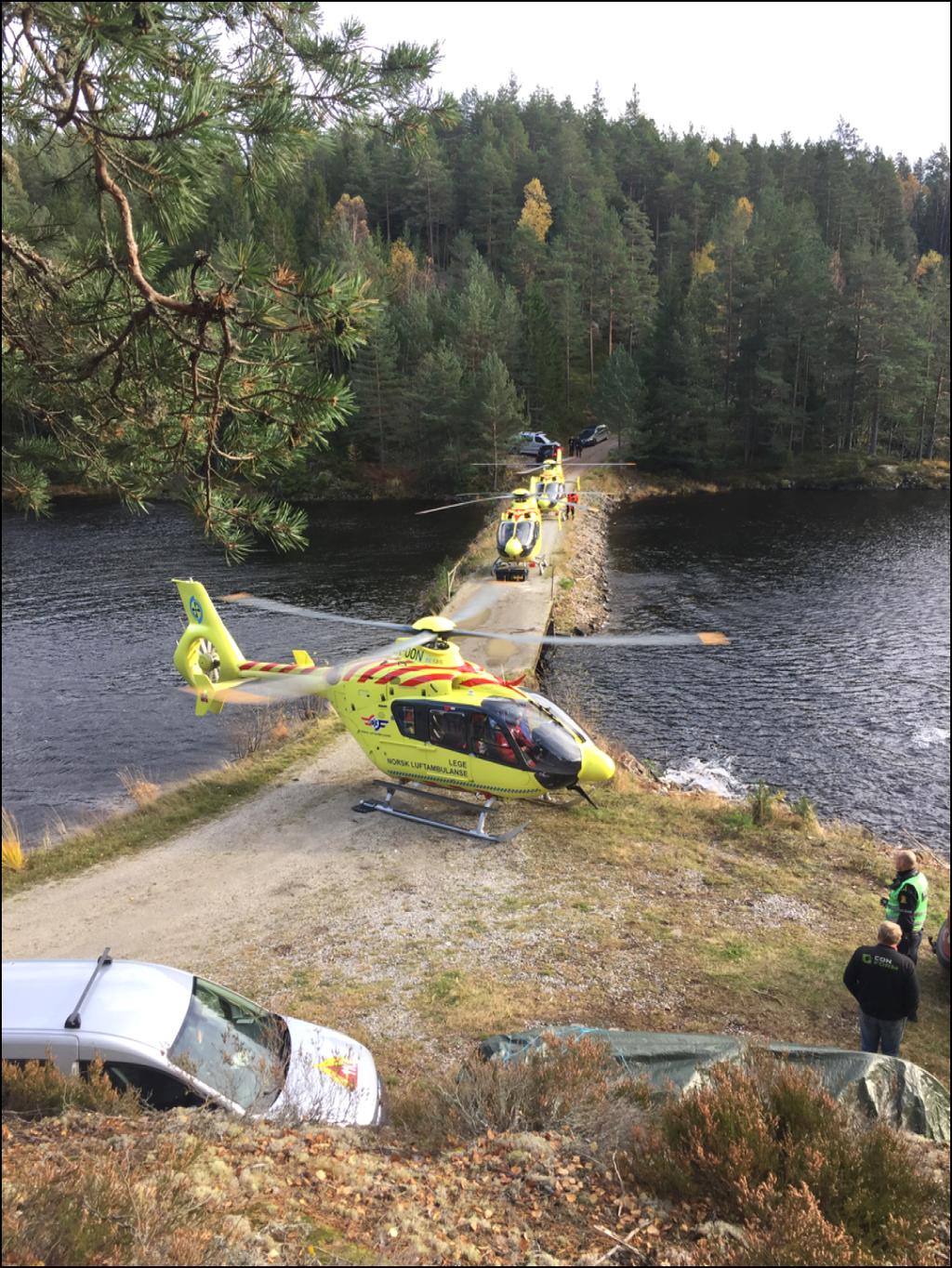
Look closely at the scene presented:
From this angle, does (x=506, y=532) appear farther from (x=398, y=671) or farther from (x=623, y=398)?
(x=623, y=398)

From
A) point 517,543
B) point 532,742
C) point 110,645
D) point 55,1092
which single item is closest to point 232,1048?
point 55,1092

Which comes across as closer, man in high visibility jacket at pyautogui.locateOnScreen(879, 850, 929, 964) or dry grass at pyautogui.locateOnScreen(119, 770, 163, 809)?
man in high visibility jacket at pyautogui.locateOnScreen(879, 850, 929, 964)

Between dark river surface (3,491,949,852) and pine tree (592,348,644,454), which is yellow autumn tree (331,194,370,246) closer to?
pine tree (592,348,644,454)

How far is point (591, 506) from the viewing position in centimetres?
4875

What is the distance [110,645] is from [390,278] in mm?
11802

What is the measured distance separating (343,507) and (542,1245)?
45.1 m

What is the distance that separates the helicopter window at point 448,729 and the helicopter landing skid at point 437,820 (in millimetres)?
1121

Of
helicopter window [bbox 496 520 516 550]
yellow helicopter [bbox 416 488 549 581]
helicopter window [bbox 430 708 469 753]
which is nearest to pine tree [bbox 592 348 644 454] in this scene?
yellow helicopter [bbox 416 488 549 581]

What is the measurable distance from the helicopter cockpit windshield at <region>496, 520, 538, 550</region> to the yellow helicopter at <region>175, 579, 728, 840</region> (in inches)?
698

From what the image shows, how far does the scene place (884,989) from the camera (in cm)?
767

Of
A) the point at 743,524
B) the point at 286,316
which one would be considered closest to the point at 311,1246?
the point at 286,316

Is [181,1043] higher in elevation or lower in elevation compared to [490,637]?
lower

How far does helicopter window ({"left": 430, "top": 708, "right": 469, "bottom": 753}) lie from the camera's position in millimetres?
13133

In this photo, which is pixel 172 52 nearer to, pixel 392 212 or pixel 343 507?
pixel 343 507
